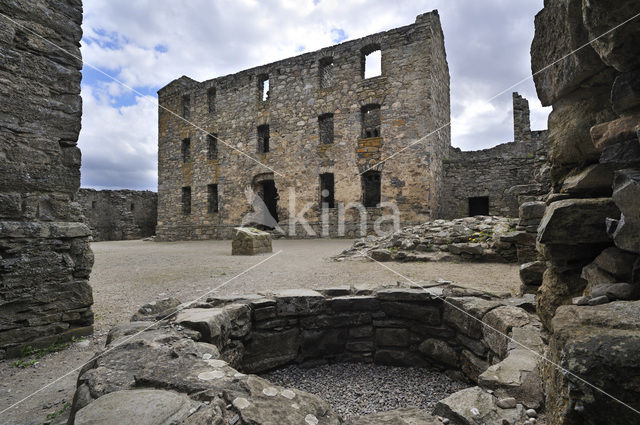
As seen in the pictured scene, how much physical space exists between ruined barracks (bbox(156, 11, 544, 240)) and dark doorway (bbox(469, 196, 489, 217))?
165cm

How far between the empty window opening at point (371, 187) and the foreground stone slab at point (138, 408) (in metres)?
10.9

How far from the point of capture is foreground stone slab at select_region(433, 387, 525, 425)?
5.24 feet

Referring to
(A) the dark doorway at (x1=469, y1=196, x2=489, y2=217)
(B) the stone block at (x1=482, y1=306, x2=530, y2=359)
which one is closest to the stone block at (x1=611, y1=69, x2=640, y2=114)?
(B) the stone block at (x1=482, y1=306, x2=530, y2=359)

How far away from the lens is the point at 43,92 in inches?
130

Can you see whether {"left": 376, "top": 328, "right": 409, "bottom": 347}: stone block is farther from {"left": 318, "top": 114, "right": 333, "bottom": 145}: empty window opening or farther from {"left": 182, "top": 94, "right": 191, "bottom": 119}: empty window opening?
{"left": 182, "top": 94, "right": 191, "bottom": 119}: empty window opening

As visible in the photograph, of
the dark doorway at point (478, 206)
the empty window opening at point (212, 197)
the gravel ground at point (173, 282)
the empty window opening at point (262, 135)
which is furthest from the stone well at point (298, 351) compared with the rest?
the empty window opening at point (212, 197)

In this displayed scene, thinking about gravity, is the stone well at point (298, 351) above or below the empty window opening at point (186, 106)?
Answer: below

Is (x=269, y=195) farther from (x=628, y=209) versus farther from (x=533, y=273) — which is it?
(x=628, y=209)

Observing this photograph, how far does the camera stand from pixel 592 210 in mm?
1530

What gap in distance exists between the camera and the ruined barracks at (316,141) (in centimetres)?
1135

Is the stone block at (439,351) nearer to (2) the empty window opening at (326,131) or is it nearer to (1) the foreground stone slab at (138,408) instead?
(1) the foreground stone slab at (138,408)

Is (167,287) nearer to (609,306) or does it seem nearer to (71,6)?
(71,6)

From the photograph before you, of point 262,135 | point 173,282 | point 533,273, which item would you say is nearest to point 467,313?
point 533,273

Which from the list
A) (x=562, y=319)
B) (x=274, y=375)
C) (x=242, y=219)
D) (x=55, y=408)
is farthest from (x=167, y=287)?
(x=242, y=219)
